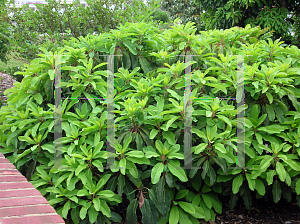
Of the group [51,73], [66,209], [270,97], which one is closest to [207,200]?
[270,97]

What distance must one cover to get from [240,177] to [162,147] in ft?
2.57

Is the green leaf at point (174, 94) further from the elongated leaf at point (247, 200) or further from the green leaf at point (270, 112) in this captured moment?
the elongated leaf at point (247, 200)

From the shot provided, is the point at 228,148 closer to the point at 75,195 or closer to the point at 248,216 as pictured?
the point at 248,216

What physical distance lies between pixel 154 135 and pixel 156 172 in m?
0.31

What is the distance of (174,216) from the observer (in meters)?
2.30

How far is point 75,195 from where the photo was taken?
226 cm

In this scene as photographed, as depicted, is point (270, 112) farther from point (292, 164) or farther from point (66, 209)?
point (66, 209)

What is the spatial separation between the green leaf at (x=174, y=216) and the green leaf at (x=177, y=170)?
374 mm

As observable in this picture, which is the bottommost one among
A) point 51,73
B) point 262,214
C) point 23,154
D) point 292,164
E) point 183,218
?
point 262,214

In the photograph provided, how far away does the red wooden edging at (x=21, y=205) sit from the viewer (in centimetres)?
129

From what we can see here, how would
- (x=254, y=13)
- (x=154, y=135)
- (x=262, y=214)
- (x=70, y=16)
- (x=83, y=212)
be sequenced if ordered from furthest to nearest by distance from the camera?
(x=254, y=13), (x=70, y=16), (x=262, y=214), (x=154, y=135), (x=83, y=212)

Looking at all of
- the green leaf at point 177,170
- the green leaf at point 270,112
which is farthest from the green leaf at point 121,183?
the green leaf at point 270,112

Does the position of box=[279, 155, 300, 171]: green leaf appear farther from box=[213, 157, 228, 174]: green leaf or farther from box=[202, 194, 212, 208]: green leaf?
box=[202, 194, 212, 208]: green leaf

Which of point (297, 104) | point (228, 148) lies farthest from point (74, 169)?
point (297, 104)
